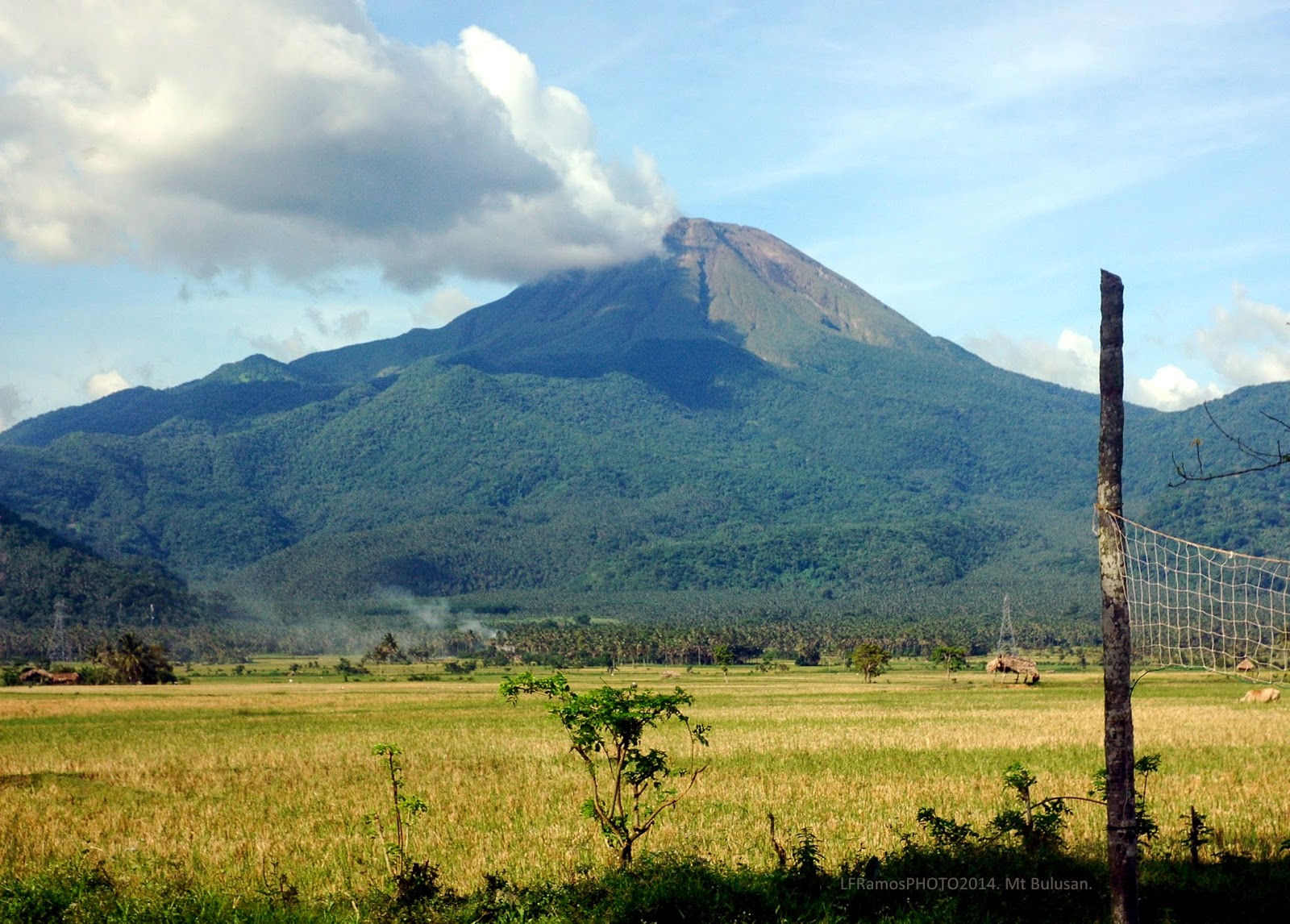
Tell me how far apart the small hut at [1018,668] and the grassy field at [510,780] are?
61.0 feet

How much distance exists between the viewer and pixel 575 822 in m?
16.1

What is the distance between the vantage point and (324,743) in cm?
2883

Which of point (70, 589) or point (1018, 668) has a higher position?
point (70, 589)

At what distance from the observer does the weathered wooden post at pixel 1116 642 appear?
9.09 m

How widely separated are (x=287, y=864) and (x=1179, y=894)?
1020 cm

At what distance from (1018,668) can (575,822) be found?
55.1 m

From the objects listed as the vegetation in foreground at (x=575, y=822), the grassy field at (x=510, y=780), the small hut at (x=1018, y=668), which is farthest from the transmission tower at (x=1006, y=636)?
the vegetation in foreground at (x=575, y=822)

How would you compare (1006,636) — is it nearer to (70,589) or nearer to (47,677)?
(47,677)

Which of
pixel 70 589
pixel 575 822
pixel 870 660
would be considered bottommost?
pixel 870 660

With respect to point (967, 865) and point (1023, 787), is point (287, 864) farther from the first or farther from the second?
point (1023, 787)

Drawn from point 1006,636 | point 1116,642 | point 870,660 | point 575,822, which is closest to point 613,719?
point 1116,642

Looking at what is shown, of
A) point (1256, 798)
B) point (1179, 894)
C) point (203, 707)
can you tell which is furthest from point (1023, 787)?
point (203, 707)

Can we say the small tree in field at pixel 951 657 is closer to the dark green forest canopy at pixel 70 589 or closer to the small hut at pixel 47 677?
the small hut at pixel 47 677

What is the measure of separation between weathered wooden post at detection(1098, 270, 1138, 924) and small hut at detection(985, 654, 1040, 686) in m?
56.8
